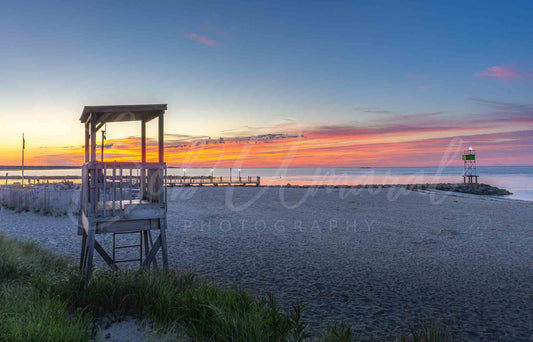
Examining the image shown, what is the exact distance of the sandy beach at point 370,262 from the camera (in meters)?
6.31

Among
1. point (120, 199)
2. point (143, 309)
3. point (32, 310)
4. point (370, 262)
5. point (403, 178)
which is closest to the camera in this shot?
point (32, 310)

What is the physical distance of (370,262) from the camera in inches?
395

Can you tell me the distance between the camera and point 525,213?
70.7 ft

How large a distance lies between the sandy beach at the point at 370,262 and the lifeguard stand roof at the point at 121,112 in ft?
12.7

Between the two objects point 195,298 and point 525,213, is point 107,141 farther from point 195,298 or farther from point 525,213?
point 525,213

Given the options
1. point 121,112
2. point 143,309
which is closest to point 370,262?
point 143,309

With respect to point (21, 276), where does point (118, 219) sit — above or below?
above

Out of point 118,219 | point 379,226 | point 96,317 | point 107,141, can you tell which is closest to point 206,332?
point 96,317

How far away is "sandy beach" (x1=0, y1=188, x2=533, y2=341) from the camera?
20.7 feet

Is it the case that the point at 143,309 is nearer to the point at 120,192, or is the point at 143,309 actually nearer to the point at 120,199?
the point at 120,199

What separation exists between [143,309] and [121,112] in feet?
13.7

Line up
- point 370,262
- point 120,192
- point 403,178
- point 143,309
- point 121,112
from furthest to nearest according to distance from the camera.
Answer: point 403,178 < point 370,262 < point 121,112 < point 120,192 < point 143,309

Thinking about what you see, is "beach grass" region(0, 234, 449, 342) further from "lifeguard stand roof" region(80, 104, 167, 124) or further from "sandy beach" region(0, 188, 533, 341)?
"lifeguard stand roof" region(80, 104, 167, 124)

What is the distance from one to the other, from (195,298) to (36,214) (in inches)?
657
